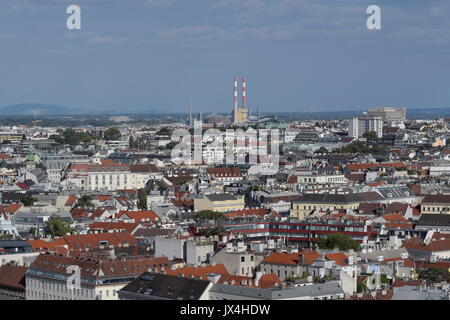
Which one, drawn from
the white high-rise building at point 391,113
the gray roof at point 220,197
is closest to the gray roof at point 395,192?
the gray roof at point 220,197

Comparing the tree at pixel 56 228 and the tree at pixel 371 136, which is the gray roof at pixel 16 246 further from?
the tree at pixel 371 136

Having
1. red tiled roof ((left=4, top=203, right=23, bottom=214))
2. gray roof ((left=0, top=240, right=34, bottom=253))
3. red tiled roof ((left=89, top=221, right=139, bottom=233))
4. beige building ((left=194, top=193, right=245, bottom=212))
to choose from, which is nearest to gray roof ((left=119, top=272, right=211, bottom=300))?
gray roof ((left=0, top=240, right=34, bottom=253))

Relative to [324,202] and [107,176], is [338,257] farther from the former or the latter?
[107,176]

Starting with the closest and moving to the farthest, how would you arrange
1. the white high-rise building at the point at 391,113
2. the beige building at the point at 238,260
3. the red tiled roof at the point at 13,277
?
the red tiled roof at the point at 13,277 → the beige building at the point at 238,260 → the white high-rise building at the point at 391,113

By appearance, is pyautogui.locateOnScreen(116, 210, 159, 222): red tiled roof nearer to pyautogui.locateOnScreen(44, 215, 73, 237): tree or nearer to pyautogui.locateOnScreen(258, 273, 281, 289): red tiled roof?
pyautogui.locateOnScreen(44, 215, 73, 237): tree

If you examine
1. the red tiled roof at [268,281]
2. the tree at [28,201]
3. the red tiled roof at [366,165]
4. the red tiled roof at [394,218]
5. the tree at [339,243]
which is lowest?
the red tiled roof at [366,165]

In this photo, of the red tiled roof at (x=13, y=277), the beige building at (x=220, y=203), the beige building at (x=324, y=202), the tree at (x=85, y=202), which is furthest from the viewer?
the tree at (x=85, y=202)
